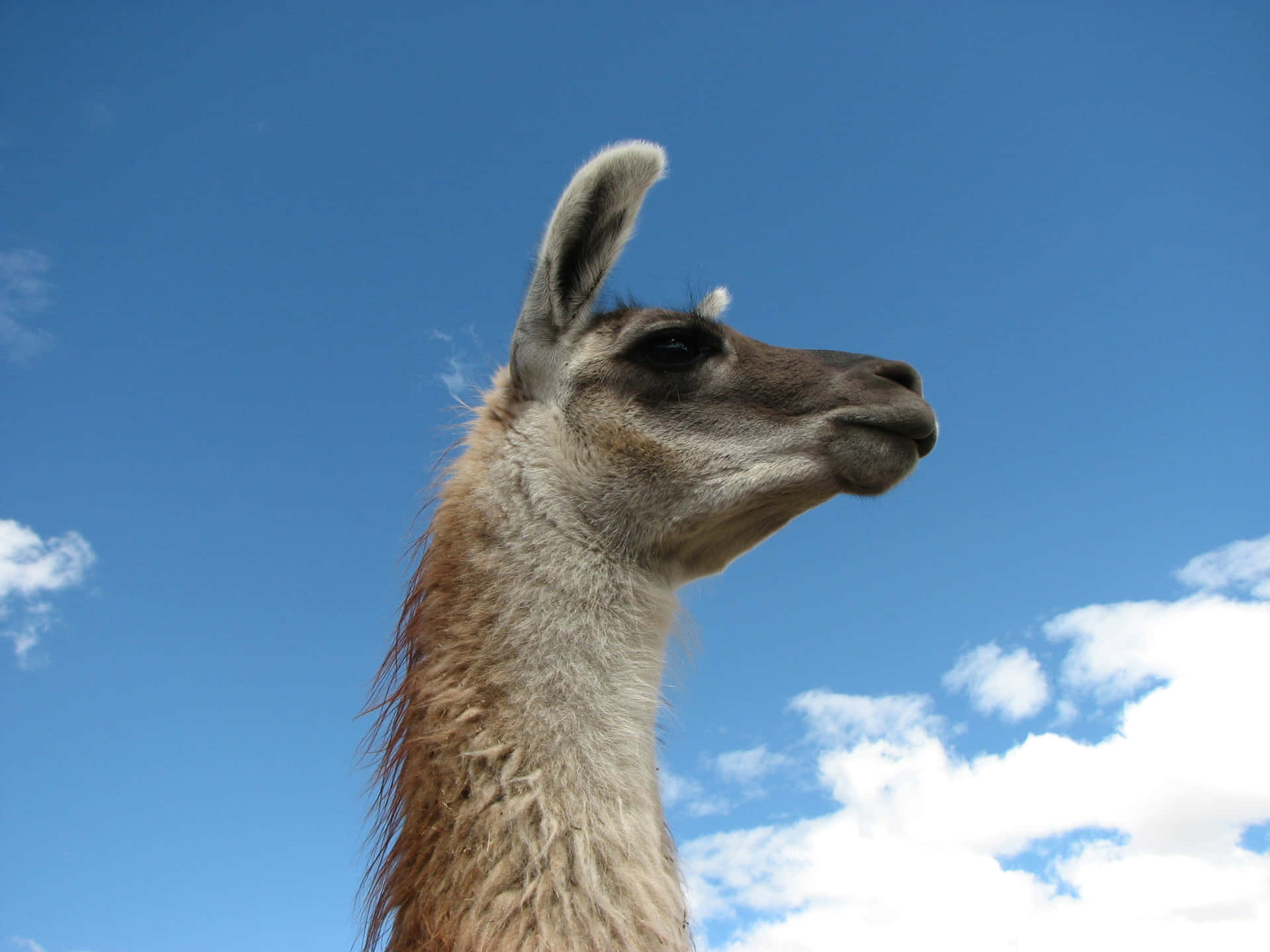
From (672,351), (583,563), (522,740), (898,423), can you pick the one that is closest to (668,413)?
(672,351)

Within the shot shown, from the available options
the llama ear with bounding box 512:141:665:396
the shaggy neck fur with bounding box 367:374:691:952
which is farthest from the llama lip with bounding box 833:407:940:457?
the llama ear with bounding box 512:141:665:396

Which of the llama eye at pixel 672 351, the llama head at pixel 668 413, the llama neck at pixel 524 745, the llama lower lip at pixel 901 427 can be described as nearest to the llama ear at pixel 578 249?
the llama head at pixel 668 413

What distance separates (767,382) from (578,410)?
0.77 meters

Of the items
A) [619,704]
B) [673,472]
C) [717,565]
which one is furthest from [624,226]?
[619,704]

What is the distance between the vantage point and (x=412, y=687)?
3.04 metres

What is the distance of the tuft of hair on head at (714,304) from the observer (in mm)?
4273

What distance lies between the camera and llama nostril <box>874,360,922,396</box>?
374 centimetres

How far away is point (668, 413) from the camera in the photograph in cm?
361

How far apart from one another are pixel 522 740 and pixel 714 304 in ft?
7.84

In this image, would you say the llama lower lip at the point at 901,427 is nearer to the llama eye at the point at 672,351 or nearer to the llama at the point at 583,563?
the llama at the point at 583,563

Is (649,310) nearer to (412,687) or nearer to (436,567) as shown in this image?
(436,567)

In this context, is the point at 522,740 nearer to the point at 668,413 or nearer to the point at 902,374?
the point at 668,413

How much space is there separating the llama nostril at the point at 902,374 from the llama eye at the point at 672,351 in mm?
702

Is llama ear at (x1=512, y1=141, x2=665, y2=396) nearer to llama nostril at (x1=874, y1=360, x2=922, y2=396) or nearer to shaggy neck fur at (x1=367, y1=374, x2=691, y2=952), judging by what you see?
shaggy neck fur at (x1=367, y1=374, x2=691, y2=952)
